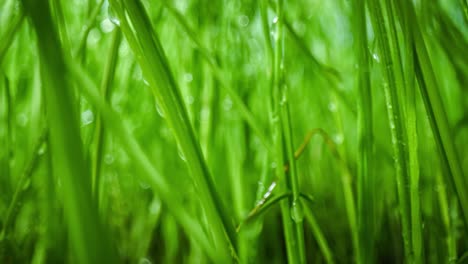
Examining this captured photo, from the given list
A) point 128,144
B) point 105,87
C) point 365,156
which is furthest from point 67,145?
point 365,156

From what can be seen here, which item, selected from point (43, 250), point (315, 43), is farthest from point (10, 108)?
point (315, 43)

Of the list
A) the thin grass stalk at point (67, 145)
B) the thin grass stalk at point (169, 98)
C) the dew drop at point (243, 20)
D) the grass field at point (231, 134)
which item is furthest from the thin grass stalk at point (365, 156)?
the dew drop at point (243, 20)

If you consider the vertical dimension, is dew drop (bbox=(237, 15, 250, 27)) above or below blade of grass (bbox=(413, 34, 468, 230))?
above

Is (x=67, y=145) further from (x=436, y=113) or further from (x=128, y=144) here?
(x=436, y=113)

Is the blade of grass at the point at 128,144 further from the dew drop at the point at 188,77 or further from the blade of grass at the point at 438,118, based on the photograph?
the dew drop at the point at 188,77

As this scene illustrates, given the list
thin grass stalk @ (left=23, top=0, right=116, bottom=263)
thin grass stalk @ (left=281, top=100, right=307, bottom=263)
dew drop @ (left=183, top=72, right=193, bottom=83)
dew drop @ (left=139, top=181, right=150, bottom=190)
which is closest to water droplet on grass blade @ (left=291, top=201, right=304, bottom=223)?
thin grass stalk @ (left=281, top=100, right=307, bottom=263)

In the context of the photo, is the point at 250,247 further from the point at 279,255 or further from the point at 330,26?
the point at 330,26

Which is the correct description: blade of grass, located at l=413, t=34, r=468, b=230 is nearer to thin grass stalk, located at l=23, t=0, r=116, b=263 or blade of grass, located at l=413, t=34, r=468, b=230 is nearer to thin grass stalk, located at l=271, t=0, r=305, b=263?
thin grass stalk, located at l=271, t=0, r=305, b=263
